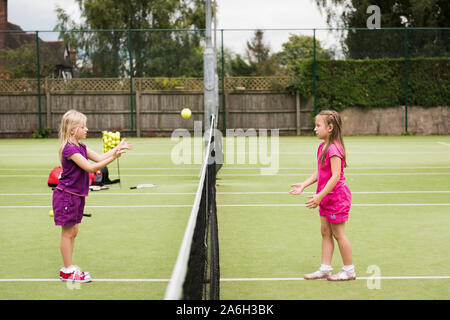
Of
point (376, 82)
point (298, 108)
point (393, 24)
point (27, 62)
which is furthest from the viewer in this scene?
point (393, 24)

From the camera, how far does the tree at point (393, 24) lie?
25781 millimetres

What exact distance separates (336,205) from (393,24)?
29.7 m

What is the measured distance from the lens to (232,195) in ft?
32.3

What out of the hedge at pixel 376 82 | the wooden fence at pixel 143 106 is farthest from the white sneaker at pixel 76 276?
the hedge at pixel 376 82

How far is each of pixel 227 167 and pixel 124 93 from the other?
12.3m

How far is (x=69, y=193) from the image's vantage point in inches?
196

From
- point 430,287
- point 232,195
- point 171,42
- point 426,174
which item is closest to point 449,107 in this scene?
point 171,42

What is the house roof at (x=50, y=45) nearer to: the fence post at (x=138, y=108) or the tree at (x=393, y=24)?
the fence post at (x=138, y=108)

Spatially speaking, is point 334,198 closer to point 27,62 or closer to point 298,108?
point 298,108

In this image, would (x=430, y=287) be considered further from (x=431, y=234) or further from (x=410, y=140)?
(x=410, y=140)

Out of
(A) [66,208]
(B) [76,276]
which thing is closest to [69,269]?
(B) [76,276]

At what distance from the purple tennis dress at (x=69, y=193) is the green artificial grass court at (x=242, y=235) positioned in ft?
1.79

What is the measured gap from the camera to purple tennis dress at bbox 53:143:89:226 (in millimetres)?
4957

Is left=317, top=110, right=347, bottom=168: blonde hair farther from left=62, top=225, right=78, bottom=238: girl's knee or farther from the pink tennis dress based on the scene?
left=62, top=225, right=78, bottom=238: girl's knee
